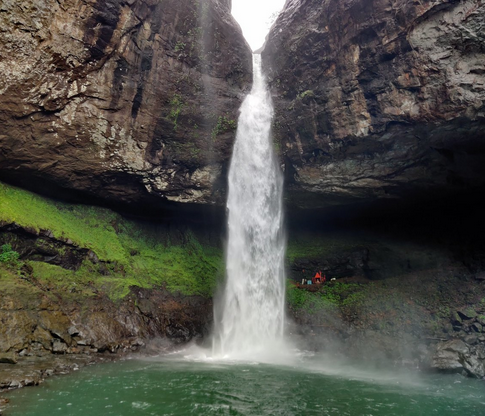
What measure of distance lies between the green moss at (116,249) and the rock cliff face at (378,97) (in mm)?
6915

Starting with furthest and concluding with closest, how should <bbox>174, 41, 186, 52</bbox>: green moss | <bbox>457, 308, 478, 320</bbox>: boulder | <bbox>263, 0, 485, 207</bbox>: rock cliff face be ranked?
1. <bbox>174, 41, 186, 52</bbox>: green moss
2. <bbox>457, 308, 478, 320</bbox>: boulder
3. <bbox>263, 0, 485, 207</bbox>: rock cliff face

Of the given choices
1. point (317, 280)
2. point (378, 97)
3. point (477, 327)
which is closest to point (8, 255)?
point (317, 280)

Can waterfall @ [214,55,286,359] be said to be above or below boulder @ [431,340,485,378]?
above

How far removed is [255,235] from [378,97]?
8794mm

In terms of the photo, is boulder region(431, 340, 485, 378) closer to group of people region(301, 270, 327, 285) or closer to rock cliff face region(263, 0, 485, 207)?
rock cliff face region(263, 0, 485, 207)

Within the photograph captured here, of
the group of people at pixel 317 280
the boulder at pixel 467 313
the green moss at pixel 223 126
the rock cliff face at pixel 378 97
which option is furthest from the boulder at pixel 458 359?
the green moss at pixel 223 126

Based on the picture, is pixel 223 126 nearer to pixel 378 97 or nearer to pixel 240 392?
pixel 378 97

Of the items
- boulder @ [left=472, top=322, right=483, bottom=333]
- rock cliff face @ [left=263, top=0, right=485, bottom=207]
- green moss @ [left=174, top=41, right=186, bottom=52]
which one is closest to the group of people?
rock cliff face @ [left=263, top=0, right=485, bottom=207]

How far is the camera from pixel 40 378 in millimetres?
8547

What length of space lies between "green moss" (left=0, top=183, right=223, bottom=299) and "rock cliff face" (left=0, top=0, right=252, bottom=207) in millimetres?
1228

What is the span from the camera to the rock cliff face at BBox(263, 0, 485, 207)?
12836 millimetres

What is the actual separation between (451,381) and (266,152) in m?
12.6

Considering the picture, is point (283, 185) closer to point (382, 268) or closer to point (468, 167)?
point (382, 268)

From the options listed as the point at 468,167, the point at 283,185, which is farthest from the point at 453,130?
the point at 283,185
